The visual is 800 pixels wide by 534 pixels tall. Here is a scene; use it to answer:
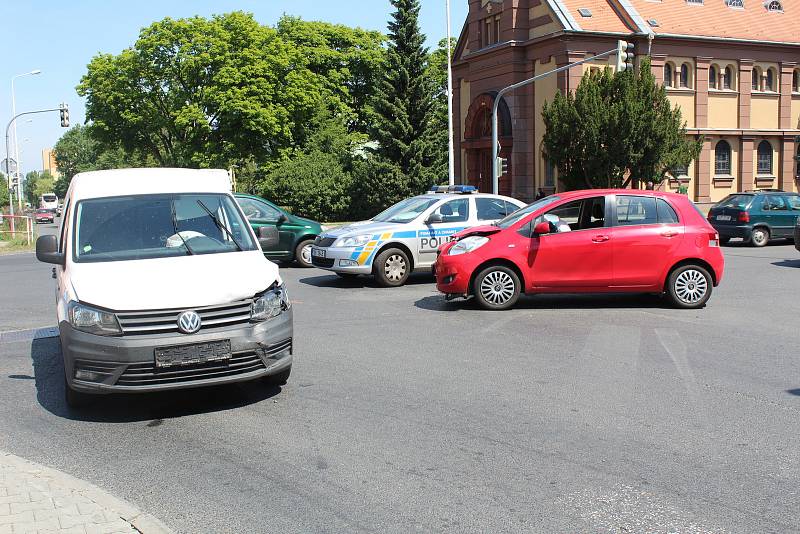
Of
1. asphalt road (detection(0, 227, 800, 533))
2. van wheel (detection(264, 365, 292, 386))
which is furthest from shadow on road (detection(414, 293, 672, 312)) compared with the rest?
van wheel (detection(264, 365, 292, 386))

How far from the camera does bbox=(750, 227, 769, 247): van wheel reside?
23.6 meters

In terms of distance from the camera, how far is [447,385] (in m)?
7.28

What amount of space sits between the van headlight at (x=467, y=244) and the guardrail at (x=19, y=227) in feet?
79.5

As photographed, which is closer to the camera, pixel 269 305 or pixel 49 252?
pixel 269 305

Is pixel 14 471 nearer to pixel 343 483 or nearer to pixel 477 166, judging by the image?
pixel 343 483

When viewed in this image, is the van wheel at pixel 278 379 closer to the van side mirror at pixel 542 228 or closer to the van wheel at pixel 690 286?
the van side mirror at pixel 542 228

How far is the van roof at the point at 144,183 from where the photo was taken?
756 cm

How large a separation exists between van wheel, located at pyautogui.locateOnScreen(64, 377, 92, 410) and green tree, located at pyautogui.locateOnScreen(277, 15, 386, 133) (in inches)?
1972

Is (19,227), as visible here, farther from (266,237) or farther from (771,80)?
(771,80)

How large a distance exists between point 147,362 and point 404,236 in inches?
347

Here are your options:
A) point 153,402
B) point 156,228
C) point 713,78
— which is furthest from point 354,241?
point 713,78

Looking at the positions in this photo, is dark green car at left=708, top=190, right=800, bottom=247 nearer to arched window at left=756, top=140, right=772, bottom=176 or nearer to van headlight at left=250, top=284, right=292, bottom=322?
van headlight at left=250, top=284, right=292, bottom=322

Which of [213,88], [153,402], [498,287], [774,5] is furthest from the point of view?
[213,88]

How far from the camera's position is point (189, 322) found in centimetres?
606
